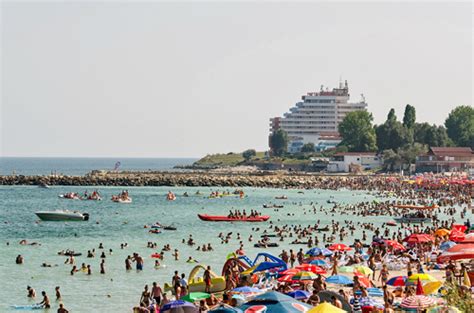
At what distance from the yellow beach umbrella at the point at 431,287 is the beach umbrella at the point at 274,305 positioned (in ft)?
25.4

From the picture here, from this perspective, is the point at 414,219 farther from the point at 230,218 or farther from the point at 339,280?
the point at 339,280

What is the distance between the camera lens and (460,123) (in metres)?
165

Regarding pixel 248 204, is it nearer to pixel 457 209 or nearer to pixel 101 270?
pixel 457 209

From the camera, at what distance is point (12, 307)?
32938 mm

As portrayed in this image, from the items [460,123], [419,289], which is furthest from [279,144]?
[419,289]

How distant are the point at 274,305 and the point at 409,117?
141789 millimetres

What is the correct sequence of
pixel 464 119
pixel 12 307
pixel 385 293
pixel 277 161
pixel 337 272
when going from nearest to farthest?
pixel 385 293
pixel 12 307
pixel 337 272
pixel 464 119
pixel 277 161

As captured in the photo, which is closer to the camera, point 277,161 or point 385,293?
point 385,293

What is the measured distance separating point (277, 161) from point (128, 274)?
458 ft

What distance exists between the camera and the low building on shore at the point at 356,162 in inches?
5945

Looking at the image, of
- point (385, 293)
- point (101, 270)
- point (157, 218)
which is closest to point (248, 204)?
point (157, 218)

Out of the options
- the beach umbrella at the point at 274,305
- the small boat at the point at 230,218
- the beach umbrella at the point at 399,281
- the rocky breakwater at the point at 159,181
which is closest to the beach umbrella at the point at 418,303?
the beach umbrella at the point at 274,305

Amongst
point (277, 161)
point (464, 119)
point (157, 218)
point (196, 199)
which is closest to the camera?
point (157, 218)

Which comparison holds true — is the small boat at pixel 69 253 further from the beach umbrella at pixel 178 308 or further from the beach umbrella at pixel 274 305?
the beach umbrella at pixel 274 305
